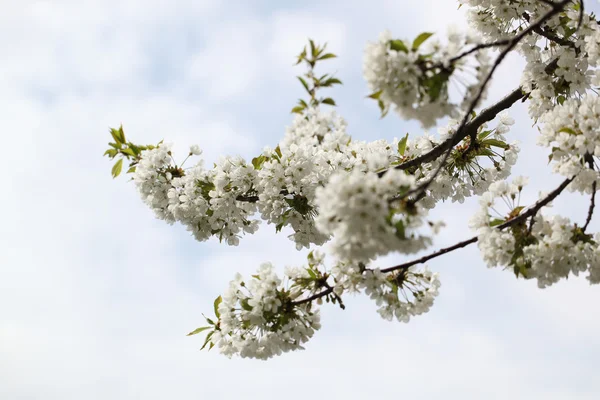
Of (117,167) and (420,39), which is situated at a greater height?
(117,167)

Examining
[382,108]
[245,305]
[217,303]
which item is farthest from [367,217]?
[217,303]

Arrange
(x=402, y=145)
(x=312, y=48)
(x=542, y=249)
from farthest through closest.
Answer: (x=312, y=48)
(x=402, y=145)
(x=542, y=249)

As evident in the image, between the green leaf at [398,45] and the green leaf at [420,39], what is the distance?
2.3 inches

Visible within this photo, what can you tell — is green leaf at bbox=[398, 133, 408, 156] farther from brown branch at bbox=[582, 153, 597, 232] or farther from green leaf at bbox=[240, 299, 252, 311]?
green leaf at bbox=[240, 299, 252, 311]

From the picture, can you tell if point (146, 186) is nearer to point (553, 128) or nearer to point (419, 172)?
A: point (419, 172)

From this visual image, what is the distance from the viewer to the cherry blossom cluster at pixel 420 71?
Result: 271 cm

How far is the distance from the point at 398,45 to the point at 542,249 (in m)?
1.74

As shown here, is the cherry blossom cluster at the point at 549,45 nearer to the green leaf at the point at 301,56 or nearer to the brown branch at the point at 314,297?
the green leaf at the point at 301,56

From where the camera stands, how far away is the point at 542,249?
135 inches

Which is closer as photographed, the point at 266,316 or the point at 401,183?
the point at 401,183

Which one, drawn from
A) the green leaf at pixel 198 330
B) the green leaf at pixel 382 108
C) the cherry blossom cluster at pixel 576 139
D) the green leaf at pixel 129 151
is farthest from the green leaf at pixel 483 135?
the green leaf at pixel 129 151

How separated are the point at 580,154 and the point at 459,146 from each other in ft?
6.85

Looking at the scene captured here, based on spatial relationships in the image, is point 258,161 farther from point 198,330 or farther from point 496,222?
point 496,222

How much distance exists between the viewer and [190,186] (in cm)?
525
